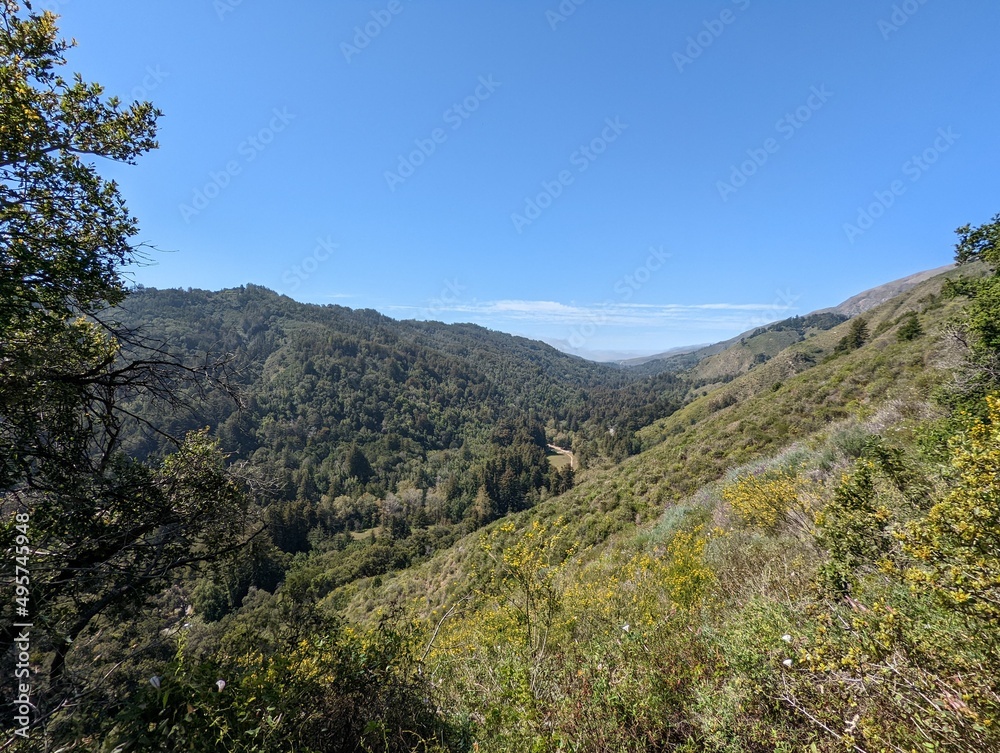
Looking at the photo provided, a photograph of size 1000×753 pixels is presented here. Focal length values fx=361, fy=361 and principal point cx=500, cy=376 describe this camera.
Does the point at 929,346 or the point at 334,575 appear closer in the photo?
the point at 929,346

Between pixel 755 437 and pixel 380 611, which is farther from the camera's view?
pixel 755 437

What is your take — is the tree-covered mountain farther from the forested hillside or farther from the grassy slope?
the forested hillside

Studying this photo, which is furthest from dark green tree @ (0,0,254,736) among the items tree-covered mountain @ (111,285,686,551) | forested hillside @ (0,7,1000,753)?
tree-covered mountain @ (111,285,686,551)

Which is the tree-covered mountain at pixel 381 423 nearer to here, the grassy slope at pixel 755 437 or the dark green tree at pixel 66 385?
the grassy slope at pixel 755 437

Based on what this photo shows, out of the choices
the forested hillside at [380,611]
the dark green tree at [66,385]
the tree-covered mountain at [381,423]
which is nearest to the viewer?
the forested hillside at [380,611]

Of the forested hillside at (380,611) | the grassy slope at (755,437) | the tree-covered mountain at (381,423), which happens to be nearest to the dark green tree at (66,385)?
the forested hillside at (380,611)

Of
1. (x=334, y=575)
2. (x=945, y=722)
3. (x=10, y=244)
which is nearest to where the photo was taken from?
(x=945, y=722)

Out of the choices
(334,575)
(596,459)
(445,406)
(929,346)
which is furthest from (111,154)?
(445,406)

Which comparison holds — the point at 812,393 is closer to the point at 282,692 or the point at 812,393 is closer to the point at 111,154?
the point at 282,692

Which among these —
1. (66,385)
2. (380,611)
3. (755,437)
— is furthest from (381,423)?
(66,385)

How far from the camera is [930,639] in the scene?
2.39 meters

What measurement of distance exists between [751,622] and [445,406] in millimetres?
150819

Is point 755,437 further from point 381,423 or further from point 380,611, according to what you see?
point 381,423

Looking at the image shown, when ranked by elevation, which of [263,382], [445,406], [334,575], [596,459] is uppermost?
[263,382]
